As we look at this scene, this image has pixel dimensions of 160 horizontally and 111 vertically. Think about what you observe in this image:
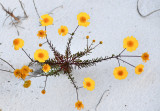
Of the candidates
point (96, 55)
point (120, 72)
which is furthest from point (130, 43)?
point (96, 55)

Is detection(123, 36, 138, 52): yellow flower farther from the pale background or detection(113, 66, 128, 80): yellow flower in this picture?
the pale background

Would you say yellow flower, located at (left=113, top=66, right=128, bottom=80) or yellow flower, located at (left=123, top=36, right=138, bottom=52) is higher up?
yellow flower, located at (left=123, top=36, right=138, bottom=52)

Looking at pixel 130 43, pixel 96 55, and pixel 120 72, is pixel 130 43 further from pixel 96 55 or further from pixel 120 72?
pixel 96 55

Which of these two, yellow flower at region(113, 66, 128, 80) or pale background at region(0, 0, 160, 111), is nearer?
yellow flower at region(113, 66, 128, 80)

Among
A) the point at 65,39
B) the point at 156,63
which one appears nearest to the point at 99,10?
the point at 65,39

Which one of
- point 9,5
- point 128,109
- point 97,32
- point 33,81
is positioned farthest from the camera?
point 9,5

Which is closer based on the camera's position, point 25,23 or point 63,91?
point 63,91

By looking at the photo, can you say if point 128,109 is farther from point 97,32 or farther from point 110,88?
point 97,32

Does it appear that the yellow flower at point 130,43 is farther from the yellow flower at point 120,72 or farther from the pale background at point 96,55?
the pale background at point 96,55

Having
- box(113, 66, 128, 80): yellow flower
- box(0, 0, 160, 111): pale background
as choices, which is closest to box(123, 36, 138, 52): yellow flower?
box(113, 66, 128, 80): yellow flower
